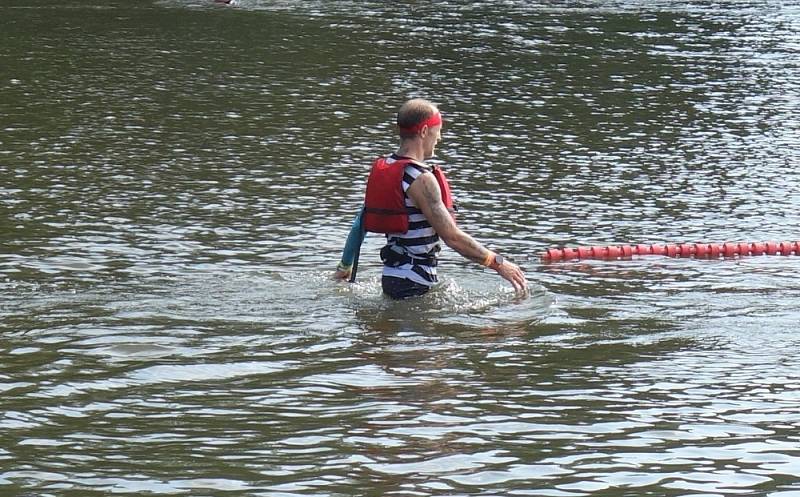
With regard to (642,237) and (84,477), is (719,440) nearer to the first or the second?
(84,477)

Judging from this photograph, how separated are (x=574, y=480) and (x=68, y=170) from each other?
11189mm

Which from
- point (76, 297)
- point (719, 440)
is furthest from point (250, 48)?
point (719, 440)

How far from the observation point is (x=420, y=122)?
10.3 m

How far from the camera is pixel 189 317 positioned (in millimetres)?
10570

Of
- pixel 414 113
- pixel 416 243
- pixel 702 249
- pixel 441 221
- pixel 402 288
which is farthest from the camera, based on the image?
pixel 702 249

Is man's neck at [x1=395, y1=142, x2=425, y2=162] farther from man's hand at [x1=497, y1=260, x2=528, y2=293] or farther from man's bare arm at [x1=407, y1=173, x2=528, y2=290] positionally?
man's hand at [x1=497, y1=260, x2=528, y2=293]

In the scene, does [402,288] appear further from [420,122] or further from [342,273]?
[420,122]

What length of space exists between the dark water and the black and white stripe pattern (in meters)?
0.22

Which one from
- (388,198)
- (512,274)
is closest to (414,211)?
(388,198)

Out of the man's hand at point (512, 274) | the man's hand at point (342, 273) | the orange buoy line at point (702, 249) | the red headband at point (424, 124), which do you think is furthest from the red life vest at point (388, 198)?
the orange buoy line at point (702, 249)

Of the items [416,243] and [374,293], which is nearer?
[416,243]

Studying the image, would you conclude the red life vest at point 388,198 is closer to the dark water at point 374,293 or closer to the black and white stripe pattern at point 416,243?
the black and white stripe pattern at point 416,243

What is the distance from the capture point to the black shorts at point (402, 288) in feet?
35.9

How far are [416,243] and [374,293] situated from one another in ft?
2.36
